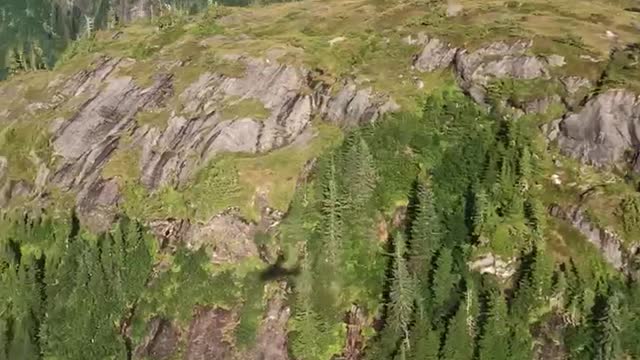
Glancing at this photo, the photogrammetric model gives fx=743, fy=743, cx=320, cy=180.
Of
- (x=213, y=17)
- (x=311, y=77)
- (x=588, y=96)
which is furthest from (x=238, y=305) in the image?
(x=213, y=17)

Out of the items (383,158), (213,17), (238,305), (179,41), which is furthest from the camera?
(213,17)

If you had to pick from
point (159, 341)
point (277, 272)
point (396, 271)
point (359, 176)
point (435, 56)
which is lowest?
point (159, 341)

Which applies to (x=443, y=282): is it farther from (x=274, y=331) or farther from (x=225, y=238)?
(x=225, y=238)

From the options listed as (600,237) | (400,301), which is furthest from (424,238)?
(600,237)

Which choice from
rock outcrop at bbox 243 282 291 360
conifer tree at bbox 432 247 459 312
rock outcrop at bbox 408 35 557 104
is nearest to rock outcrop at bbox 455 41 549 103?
rock outcrop at bbox 408 35 557 104

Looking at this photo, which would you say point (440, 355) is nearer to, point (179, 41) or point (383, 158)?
point (383, 158)

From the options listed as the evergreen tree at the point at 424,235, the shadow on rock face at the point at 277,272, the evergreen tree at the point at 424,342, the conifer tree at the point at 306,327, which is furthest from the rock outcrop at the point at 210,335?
the evergreen tree at the point at 424,235

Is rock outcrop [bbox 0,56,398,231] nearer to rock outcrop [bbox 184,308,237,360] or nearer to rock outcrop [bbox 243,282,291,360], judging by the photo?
rock outcrop [bbox 184,308,237,360]
